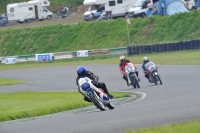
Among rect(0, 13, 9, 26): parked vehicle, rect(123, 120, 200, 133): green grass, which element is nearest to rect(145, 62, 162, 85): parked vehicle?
rect(123, 120, 200, 133): green grass

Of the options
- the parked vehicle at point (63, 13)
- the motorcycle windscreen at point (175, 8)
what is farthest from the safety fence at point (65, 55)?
the parked vehicle at point (63, 13)

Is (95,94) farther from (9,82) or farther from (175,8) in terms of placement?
(175,8)

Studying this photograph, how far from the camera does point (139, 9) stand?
57156 mm

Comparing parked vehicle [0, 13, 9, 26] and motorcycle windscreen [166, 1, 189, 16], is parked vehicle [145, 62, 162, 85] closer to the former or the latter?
motorcycle windscreen [166, 1, 189, 16]

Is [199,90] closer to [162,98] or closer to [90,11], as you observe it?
[162,98]

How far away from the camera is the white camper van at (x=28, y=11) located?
7269cm

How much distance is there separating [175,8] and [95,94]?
129ft

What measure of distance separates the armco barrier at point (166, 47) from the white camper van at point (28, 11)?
31.0 meters

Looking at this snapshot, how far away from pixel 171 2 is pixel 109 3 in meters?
9.42

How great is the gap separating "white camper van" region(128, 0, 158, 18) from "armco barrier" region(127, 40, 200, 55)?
44.9ft

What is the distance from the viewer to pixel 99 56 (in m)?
47.4

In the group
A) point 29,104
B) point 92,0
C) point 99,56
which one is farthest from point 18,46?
point 29,104

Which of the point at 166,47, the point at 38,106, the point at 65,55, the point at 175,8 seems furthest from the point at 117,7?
the point at 38,106

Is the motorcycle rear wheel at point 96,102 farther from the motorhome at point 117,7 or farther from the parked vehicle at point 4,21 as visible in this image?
the parked vehicle at point 4,21
